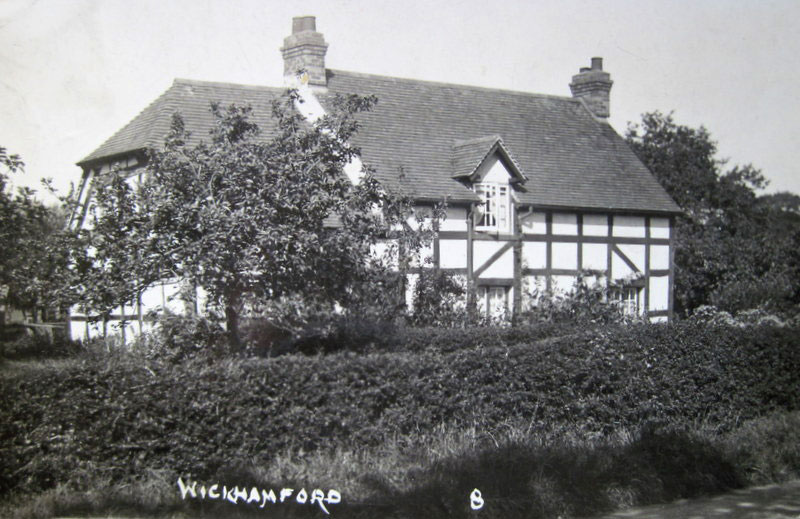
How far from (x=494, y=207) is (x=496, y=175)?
0.98 metres

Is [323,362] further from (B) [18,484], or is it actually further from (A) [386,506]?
(B) [18,484]

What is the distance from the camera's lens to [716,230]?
35719 mm

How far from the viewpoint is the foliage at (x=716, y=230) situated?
2798cm

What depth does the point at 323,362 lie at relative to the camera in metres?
9.19

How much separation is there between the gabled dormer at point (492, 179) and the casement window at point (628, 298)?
4.52m

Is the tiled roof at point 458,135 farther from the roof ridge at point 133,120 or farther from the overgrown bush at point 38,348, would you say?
the overgrown bush at point 38,348

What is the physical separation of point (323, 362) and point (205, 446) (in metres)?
1.70

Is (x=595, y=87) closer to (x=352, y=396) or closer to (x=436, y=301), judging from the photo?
(x=436, y=301)
